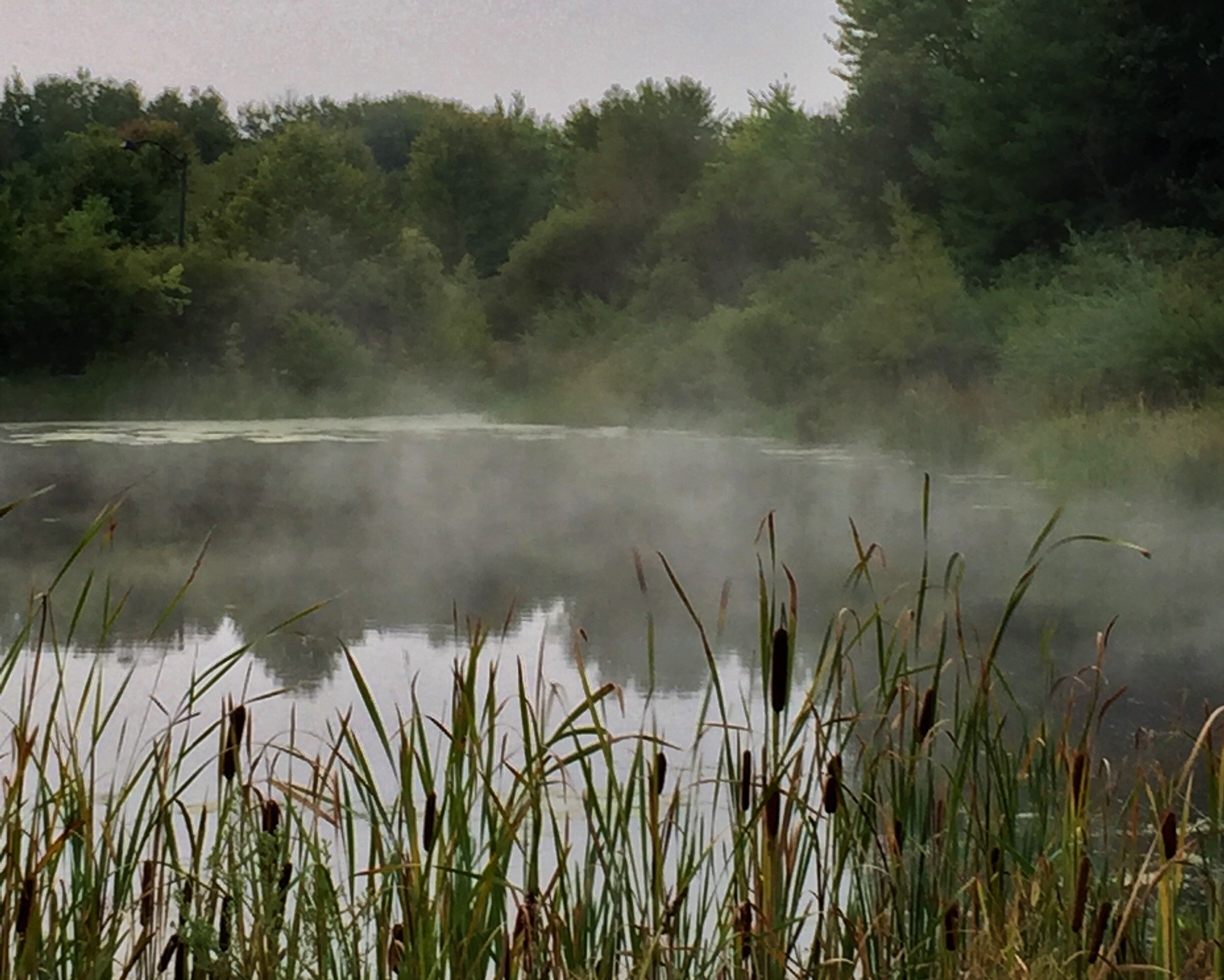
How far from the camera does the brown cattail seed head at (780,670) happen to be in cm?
176

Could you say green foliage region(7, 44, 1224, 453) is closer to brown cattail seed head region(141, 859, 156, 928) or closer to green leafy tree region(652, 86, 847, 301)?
green leafy tree region(652, 86, 847, 301)

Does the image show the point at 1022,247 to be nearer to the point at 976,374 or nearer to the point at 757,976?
A: the point at 976,374

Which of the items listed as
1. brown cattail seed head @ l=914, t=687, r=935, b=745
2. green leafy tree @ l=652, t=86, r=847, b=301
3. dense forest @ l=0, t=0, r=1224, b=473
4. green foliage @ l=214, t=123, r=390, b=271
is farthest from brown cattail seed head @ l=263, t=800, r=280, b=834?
green foliage @ l=214, t=123, r=390, b=271

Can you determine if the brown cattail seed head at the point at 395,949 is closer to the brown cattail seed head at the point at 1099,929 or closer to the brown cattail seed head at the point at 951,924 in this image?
the brown cattail seed head at the point at 951,924

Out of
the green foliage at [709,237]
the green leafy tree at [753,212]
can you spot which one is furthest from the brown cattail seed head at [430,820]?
the green leafy tree at [753,212]

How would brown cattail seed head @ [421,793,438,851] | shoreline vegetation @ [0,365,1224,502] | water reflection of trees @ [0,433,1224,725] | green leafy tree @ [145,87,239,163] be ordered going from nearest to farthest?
brown cattail seed head @ [421,793,438,851], water reflection of trees @ [0,433,1224,725], shoreline vegetation @ [0,365,1224,502], green leafy tree @ [145,87,239,163]

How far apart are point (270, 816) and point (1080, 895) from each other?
906 mm

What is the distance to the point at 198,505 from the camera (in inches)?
420

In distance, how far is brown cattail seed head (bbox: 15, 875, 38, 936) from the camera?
5.64 ft

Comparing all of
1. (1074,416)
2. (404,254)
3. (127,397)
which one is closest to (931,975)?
(1074,416)

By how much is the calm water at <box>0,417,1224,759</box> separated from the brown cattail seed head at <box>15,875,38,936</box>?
62cm

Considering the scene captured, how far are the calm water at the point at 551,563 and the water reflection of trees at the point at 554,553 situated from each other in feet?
0.08

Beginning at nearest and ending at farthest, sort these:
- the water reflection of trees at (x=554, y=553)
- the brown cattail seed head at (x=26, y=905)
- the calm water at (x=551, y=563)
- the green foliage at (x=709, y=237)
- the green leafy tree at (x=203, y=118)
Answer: the brown cattail seed head at (x=26, y=905) → the calm water at (x=551, y=563) → the water reflection of trees at (x=554, y=553) → the green foliage at (x=709, y=237) → the green leafy tree at (x=203, y=118)

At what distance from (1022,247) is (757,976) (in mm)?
22397
